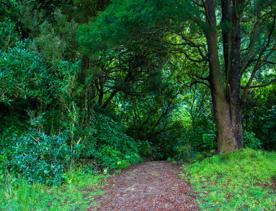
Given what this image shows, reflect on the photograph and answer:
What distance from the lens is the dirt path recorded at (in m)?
3.74

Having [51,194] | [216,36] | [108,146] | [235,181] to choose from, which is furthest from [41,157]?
[216,36]

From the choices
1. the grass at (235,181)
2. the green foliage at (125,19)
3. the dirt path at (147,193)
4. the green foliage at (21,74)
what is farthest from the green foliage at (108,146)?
the green foliage at (125,19)

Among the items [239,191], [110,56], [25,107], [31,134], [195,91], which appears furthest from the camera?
[195,91]

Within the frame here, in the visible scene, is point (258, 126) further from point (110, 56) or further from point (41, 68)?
point (41, 68)

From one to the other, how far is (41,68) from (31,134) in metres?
1.28

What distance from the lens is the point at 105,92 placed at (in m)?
9.15

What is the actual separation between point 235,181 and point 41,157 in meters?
3.22

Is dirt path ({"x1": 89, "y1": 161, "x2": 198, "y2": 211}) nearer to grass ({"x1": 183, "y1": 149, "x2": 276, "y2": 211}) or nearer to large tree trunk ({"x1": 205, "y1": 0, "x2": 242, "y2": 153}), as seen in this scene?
grass ({"x1": 183, "y1": 149, "x2": 276, "y2": 211})

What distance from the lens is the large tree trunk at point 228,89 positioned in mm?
5824

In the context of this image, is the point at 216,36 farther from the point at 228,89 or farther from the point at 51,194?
the point at 51,194

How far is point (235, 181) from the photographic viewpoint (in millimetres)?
4531

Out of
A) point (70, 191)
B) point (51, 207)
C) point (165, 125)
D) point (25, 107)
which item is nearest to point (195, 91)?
point (165, 125)

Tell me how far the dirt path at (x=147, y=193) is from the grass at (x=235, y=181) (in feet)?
0.74

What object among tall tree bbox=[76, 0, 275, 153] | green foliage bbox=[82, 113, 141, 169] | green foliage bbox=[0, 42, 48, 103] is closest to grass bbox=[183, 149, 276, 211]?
tall tree bbox=[76, 0, 275, 153]
